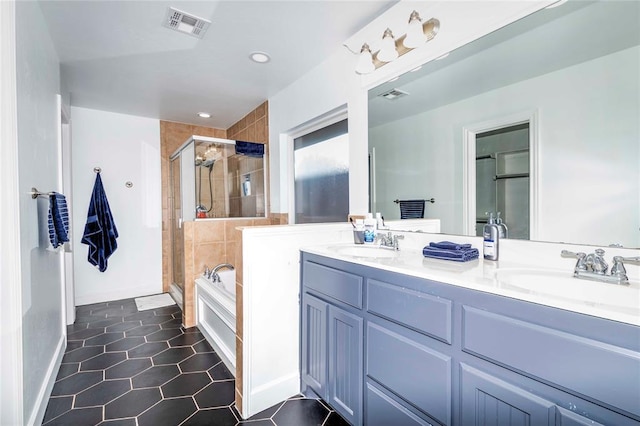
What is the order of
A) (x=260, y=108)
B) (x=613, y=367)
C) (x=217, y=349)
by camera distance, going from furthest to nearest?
(x=260, y=108)
(x=217, y=349)
(x=613, y=367)

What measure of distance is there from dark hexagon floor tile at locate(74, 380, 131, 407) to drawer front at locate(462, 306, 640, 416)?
2.14 metres

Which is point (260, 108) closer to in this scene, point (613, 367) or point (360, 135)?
point (360, 135)

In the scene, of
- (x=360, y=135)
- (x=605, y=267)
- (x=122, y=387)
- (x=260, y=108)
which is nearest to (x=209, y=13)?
(x=360, y=135)

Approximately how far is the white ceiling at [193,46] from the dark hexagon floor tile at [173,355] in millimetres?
2420

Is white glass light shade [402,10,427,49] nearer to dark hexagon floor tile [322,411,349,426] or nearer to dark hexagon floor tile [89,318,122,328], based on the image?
dark hexagon floor tile [322,411,349,426]

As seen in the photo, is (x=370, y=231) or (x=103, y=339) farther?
(x=103, y=339)

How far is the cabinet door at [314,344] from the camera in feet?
5.39

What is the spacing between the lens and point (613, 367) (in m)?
0.71

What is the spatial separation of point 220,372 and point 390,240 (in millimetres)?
1568

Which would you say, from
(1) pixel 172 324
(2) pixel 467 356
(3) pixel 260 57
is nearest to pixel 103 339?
(1) pixel 172 324

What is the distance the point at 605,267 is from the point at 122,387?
8.83ft

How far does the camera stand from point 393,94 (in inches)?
75.3

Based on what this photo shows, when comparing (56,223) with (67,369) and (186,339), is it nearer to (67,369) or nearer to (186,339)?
(67,369)

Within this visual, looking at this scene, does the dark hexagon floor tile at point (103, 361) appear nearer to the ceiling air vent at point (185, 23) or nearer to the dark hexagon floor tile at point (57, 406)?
Result: the dark hexagon floor tile at point (57, 406)
